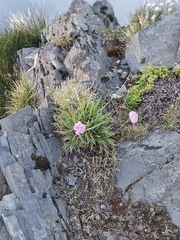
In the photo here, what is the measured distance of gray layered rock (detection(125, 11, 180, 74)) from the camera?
938 cm

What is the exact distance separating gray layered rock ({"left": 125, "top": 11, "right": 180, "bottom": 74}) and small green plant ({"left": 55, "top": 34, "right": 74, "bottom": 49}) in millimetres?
1545

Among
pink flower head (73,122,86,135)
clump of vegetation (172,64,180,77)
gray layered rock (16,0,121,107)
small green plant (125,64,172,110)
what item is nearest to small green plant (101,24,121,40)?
gray layered rock (16,0,121,107)

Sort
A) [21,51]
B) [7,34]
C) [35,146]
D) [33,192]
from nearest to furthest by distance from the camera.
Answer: [33,192] < [35,146] < [21,51] < [7,34]

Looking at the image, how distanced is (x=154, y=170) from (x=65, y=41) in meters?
4.89

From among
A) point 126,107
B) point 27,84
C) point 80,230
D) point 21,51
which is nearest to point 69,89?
point 126,107

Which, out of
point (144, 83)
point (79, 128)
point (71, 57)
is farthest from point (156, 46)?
point (79, 128)

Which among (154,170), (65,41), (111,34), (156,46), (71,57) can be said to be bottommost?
(154,170)

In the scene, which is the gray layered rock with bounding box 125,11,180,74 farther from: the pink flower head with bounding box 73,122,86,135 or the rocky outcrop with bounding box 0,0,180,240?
the pink flower head with bounding box 73,122,86,135

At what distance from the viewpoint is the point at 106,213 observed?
6.59m

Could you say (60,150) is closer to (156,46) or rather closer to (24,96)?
(24,96)

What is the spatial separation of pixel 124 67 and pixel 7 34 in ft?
15.6

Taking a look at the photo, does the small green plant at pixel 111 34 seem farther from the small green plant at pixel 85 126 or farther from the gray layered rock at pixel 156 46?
the small green plant at pixel 85 126

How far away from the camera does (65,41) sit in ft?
33.7

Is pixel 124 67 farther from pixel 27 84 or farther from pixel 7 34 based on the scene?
pixel 7 34
